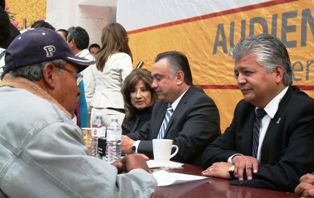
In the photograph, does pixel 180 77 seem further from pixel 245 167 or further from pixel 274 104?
pixel 245 167

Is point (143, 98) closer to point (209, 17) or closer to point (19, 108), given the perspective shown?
point (209, 17)

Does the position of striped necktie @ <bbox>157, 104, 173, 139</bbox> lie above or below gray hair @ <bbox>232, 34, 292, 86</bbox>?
below

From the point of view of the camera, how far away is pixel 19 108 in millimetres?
1051

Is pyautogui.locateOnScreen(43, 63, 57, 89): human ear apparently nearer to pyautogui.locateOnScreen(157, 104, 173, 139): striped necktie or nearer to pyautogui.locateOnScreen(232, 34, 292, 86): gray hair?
pyautogui.locateOnScreen(232, 34, 292, 86): gray hair

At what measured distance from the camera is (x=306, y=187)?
4.83 ft

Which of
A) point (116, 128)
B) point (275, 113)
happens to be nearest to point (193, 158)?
point (116, 128)

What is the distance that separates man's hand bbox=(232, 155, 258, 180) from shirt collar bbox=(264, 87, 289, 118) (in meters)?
0.24

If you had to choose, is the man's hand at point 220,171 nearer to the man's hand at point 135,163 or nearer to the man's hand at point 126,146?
the man's hand at point 135,163

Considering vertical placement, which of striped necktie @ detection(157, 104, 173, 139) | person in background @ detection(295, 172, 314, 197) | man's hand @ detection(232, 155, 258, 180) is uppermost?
person in background @ detection(295, 172, 314, 197)

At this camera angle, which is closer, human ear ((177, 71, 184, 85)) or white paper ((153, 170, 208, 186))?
white paper ((153, 170, 208, 186))

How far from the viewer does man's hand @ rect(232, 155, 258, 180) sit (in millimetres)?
1708

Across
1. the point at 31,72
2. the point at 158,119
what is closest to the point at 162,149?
the point at 158,119

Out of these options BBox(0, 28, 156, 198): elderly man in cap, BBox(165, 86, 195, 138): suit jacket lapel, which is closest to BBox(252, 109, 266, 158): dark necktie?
BBox(165, 86, 195, 138): suit jacket lapel

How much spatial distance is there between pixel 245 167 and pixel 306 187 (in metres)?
0.30
